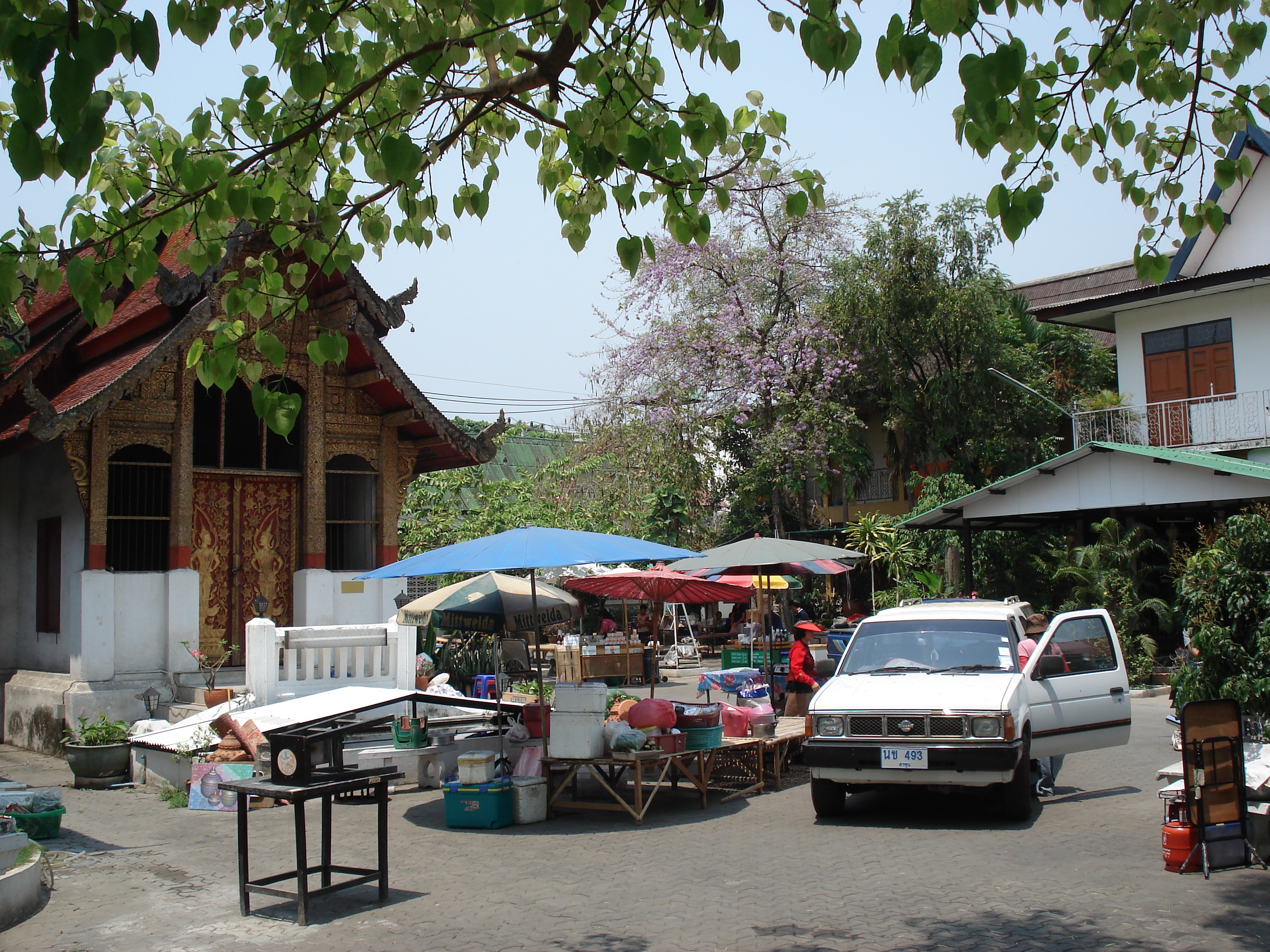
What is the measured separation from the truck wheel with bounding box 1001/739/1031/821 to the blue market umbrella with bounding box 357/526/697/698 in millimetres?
3719

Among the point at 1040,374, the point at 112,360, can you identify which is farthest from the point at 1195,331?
the point at 112,360

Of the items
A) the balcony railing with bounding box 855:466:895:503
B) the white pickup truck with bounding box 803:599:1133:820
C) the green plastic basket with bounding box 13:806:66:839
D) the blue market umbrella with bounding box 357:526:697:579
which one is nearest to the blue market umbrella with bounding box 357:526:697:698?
the blue market umbrella with bounding box 357:526:697:579

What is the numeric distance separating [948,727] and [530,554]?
4018 millimetres

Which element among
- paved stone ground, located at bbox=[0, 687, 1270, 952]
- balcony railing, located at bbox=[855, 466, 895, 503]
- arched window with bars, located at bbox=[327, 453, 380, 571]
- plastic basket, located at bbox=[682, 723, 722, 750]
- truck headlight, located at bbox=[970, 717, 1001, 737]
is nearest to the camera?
paved stone ground, located at bbox=[0, 687, 1270, 952]

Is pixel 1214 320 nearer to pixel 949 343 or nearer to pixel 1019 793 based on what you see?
pixel 949 343

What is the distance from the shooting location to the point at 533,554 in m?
10.5

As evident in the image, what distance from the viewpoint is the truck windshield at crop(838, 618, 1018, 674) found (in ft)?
33.8

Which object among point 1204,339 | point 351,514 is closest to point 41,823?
point 351,514

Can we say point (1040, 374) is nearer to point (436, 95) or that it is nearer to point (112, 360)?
point (112, 360)

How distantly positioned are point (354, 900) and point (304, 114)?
5121 mm

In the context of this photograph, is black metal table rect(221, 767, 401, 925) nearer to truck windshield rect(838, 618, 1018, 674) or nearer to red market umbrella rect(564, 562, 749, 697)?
truck windshield rect(838, 618, 1018, 674)

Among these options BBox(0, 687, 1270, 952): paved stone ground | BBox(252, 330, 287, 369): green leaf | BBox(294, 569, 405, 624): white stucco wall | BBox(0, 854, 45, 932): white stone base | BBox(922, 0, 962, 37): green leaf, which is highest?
BBox(922, 0, 962, 37): green leaf

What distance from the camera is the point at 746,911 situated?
6973mm

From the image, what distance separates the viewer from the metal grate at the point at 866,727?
9.38 m
